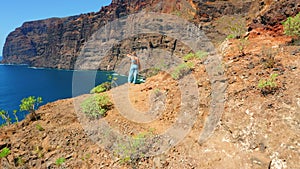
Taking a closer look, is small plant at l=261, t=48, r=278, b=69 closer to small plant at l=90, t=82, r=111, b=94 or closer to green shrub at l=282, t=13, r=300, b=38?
green shrub at l=282, t=13, r=300, b=38

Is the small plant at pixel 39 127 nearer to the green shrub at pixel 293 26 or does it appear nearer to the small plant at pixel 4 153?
the small plant at pixel 4 153

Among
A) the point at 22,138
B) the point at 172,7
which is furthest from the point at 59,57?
the point at 22,138

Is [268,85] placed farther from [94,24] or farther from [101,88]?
[94,24]

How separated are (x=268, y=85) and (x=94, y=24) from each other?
474ft

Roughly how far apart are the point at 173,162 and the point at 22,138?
5.17 meters

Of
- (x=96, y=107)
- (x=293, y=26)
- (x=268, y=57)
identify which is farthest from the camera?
(x=293, y=26)

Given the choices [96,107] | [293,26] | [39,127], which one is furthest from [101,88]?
[293,26]

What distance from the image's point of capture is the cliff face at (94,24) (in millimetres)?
38547

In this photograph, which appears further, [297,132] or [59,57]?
[59,57]

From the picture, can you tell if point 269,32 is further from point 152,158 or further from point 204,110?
point 152,158

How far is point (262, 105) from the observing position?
5383 mm

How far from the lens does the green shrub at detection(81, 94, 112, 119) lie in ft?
24.1

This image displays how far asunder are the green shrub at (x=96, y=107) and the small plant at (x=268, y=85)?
199 inches

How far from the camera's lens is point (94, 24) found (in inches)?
5463
